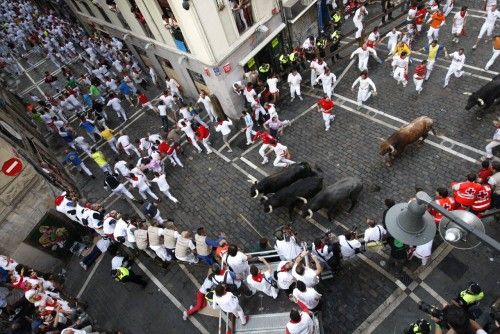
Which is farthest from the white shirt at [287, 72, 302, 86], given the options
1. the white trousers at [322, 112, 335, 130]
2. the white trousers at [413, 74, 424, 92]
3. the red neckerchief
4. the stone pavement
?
the red neckerchief

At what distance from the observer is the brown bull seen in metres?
12.8

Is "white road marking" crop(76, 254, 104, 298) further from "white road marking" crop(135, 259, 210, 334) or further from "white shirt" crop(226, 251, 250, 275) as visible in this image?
"white shirt" crop(226, 251, 250, 275)

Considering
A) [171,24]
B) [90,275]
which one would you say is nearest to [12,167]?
[90,275]

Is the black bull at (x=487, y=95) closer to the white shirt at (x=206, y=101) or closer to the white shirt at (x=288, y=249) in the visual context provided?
the white shirt at (x=288, y=249)

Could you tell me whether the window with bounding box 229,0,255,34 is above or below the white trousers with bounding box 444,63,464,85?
above

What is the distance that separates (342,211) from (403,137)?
3601mm

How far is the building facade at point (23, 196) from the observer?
12789mm

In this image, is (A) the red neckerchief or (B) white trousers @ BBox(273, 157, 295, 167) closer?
(A) the red neckerchief

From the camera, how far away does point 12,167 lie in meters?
12.8

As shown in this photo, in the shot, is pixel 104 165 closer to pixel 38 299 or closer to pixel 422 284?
pixel 38 299

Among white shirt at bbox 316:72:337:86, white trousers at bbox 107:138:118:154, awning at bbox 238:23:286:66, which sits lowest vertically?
white trousers at bbox 107:138:118:154

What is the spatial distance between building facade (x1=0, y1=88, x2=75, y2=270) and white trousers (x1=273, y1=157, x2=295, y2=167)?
31.2 ft

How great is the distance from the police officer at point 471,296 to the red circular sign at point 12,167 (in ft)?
48.6

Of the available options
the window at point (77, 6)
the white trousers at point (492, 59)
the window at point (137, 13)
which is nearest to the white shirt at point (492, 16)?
the white trousers at point (492, 59)
